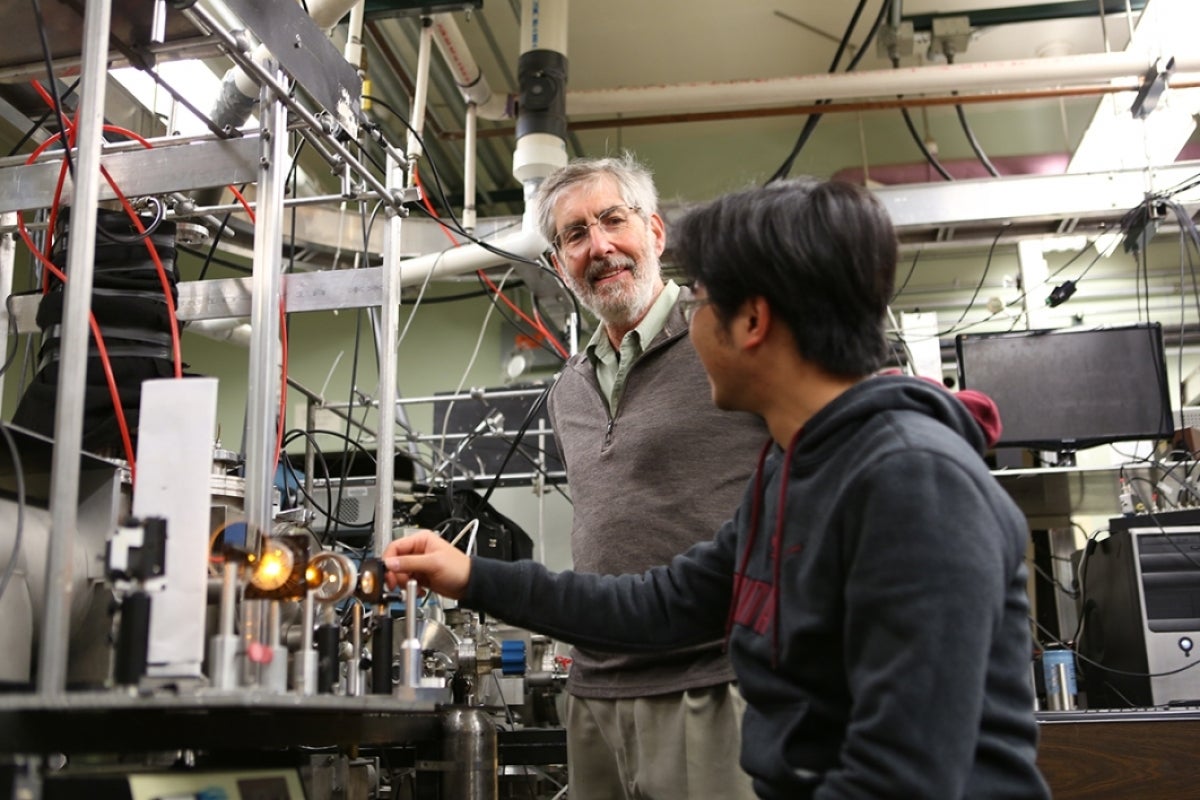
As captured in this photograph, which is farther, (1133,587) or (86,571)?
(1133,587)

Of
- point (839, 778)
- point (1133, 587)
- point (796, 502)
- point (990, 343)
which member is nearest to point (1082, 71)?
point (990, 343)

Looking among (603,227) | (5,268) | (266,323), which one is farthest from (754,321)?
(5,268)

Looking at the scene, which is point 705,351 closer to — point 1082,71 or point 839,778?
point 839,778

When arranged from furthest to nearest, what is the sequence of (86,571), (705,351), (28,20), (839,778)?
(28,20), (86,571), (705,351), (839,778)

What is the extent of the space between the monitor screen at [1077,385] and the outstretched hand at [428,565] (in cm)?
229

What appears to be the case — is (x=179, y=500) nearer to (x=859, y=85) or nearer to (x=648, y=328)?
(x=648, y=328)

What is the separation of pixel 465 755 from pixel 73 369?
126 cm

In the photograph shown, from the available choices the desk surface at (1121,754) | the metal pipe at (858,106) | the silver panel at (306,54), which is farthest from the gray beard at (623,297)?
the metal pipe at (858,106)

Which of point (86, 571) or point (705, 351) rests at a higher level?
point (705, 351)

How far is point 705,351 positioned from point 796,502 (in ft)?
0.61

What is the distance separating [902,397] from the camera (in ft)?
3.09

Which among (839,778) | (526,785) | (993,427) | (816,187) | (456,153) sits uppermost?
(456,153)

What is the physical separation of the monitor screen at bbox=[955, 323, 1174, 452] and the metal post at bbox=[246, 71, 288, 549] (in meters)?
2.38

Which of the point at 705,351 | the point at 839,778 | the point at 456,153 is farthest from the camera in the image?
Result: the point at 456,153
